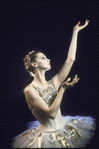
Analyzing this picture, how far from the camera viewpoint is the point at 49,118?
54.9 inches

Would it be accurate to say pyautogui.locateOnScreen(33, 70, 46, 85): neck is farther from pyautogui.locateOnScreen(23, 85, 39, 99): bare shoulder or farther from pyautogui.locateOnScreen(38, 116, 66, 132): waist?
pyautogui.locateOnScreen(38, 116, 66, 132): waist

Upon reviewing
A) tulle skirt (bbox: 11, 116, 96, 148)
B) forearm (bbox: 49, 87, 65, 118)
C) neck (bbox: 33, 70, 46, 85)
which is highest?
neck (bbox: 33, 70, 46, 85)

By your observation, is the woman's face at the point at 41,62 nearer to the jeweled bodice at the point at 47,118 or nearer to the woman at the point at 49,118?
the woman at the point at 49,118

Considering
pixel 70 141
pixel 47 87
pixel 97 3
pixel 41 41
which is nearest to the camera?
pixel 70 141

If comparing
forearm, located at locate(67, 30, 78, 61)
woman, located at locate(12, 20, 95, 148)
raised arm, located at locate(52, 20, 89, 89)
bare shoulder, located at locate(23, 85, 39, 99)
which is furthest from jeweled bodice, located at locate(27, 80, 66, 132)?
forearm, located at locate(67, 30, 78, 61)

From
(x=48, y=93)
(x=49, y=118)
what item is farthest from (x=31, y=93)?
(x=49, y=118)

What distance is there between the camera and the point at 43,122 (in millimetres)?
1429

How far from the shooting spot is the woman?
1240 mm

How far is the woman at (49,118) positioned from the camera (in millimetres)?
1240

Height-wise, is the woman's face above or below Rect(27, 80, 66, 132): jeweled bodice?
above

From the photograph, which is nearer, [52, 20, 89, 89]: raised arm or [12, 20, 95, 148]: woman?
[12, 20, 95, 148]: woman

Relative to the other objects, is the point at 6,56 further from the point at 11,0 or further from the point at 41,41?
the point at 11,0

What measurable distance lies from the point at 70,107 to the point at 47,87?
2.66ft

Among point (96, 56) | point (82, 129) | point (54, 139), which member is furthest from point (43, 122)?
point (96, 56)
